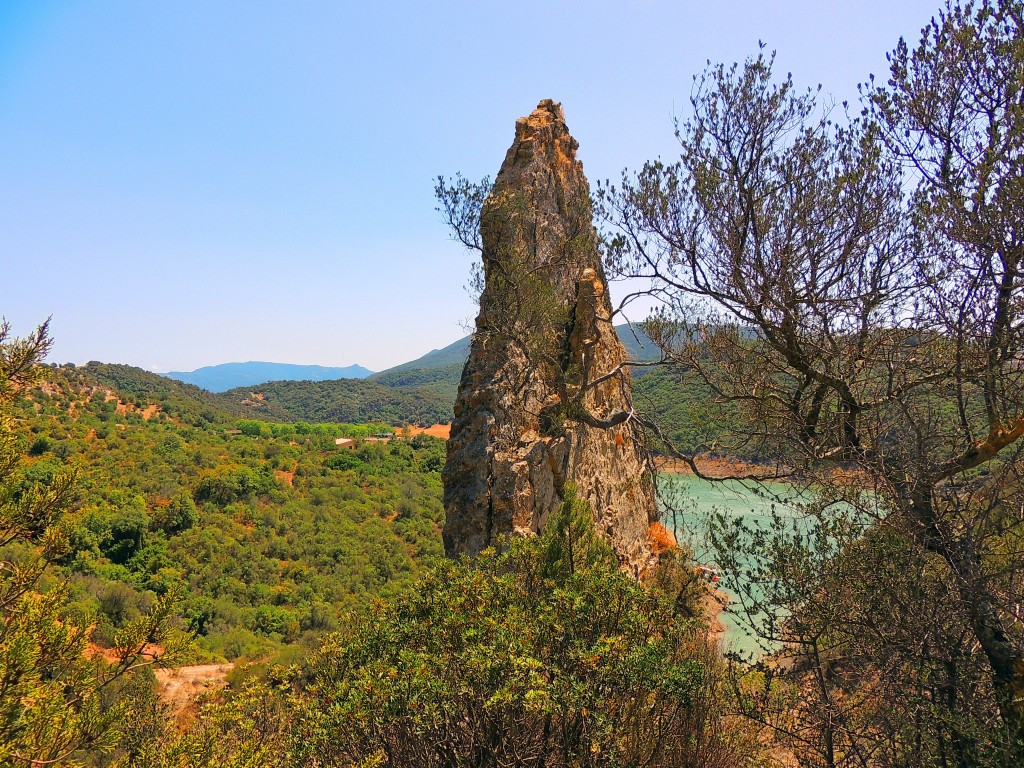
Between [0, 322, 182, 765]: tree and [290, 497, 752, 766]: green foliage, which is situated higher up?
[0, 322, 182, 765]: tree

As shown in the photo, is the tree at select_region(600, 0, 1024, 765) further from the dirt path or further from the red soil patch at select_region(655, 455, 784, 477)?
the dirt path

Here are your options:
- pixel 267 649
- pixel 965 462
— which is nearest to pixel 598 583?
pixel 965 462

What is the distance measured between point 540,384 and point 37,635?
22.5 feet

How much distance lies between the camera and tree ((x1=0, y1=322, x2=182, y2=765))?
2543 millimetres

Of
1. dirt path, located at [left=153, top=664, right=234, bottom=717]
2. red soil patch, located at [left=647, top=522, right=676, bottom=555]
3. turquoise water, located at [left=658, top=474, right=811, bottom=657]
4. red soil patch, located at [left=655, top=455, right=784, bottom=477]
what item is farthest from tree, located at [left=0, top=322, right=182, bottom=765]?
dirt path, located at [left=153, top=664, right=234, bottom=717]

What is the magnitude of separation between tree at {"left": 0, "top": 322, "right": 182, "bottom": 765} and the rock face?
16.1 ft

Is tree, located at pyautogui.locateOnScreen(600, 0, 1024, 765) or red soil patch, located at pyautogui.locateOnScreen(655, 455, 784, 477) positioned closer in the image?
tree, located at pyautogui.locateOnScreen(600, 0, 1024, 765)

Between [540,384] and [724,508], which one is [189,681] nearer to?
[540,384]

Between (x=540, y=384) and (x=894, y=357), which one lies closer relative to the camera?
(x=894, y=357)

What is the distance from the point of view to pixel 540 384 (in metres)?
8.88

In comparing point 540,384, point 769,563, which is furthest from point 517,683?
point 540,384

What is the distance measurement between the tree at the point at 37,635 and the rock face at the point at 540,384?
490cm

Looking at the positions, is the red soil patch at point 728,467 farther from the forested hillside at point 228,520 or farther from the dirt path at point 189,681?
the dirt path at point 189,681

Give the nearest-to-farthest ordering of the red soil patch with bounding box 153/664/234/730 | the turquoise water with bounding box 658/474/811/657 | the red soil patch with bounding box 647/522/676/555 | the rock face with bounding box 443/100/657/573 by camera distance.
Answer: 1. the turquoise water with bounding box 658/474/811/657
2. the rock face with bounding box 443/100/657/573
3. the red soil patch with bounding box 647/522/676/555
4. the red soil patch with bounding box 153/664/234/730
